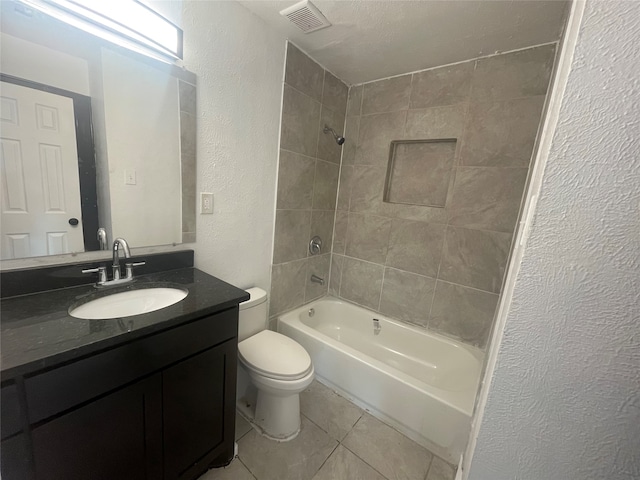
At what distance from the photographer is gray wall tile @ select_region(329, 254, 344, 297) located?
2357mm

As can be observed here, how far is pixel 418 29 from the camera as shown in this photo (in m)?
1.36

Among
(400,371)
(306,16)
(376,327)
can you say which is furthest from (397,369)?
(306,16)

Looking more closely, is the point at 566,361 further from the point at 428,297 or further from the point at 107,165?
the point at 107,165

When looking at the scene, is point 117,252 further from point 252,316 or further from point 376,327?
point 376,327

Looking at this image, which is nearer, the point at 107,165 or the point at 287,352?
the point at 107,165

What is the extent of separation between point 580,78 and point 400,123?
1.51 m

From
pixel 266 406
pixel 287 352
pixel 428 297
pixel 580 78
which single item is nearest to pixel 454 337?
pixel 428 297

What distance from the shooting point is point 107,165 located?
1012mm

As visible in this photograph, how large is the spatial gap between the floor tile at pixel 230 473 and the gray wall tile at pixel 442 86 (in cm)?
244

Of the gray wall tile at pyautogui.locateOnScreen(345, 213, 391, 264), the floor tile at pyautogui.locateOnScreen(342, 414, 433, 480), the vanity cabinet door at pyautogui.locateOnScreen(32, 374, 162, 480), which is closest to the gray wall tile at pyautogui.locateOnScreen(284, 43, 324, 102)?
the gray wall tile at pyautogui.locateOnScreen(345, 213, 391, 264)

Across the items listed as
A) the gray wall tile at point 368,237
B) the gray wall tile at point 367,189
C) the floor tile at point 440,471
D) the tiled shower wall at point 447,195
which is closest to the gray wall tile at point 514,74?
the tiled shower wall at point 447,195

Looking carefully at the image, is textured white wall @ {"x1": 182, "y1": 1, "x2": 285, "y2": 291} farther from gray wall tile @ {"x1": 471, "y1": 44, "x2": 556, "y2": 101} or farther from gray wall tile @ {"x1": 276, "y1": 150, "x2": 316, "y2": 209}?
gray wall tile @ {"x1": 471, "y1": 44, "x2": 556, "y2": 101}

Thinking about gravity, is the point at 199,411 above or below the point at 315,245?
below

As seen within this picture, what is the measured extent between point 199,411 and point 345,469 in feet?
2.63
